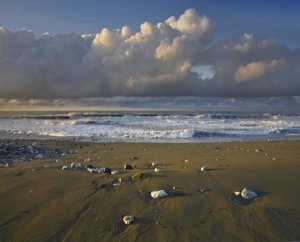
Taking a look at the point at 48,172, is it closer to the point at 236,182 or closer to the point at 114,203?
the point at 114,203

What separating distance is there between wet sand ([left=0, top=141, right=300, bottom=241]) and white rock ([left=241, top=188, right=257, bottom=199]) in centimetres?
10

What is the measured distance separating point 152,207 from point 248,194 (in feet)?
4.94

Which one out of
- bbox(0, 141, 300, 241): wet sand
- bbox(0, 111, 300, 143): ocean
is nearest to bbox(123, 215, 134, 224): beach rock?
bbox(0, 141, 300, 241): wet sand

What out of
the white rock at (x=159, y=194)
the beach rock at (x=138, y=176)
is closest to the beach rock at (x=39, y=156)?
the beach rock at (x=138, y=176)

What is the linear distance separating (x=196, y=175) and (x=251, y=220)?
2.28m

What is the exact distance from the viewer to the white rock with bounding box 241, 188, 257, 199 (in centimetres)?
579

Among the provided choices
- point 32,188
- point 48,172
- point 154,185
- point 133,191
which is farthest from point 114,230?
point 48,172

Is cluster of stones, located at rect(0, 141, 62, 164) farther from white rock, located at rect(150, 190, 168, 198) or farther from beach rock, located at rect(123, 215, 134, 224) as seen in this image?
beach rock, located at rect(123, 215, 134, 224)

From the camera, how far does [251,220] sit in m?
5.04

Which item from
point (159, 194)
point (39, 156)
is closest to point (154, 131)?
point (39, 156)

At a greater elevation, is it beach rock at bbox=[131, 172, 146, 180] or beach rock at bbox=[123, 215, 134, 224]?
beach rock at bbox=[131, 172, 146, 180]

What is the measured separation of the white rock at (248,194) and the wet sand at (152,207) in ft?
0.34

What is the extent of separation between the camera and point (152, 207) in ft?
17.8

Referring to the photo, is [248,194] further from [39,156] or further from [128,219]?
[39,156]
